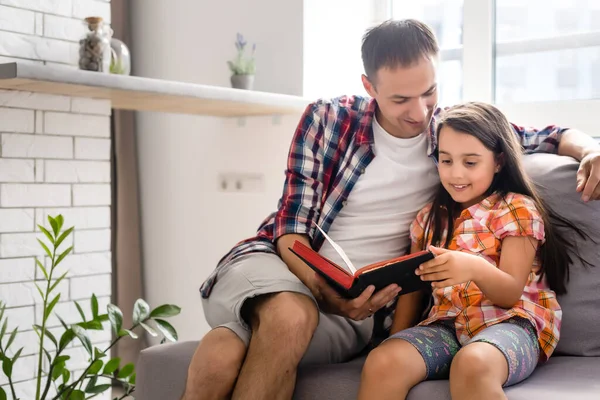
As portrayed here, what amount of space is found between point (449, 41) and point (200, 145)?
1098 millimetres

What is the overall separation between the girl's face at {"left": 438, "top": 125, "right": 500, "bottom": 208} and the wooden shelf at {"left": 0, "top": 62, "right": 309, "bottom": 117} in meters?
1.03

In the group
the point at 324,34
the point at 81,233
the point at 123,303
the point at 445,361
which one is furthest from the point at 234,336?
the point at 123,303

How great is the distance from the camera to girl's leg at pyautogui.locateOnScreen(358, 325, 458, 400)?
1541 millimetres

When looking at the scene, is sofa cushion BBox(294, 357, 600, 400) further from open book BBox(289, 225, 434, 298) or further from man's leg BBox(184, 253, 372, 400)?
open book BBox(289, 225, 434, 298)

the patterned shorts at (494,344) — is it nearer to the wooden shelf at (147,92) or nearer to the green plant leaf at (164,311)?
the green plant leaf at (164,311)

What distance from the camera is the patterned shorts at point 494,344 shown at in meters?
1.55

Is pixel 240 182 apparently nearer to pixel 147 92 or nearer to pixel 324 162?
pixel 147 92

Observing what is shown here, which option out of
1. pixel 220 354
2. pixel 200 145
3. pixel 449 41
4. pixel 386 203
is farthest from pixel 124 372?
pixel 449 41

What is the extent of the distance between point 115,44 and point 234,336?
4.47 feet

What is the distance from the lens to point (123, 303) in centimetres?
349

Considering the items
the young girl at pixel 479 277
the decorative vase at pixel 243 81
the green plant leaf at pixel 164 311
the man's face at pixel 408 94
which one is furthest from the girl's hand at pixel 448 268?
the decorative vase at pixel 243 81

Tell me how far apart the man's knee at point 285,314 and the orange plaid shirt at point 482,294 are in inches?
10.9

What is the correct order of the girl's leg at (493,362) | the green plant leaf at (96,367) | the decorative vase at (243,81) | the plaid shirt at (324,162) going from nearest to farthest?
the girl's leg at (493,362) < the plaid shirt at (324,162) < the green plant leaf at (96,367) < the decorative vase at (243,81)

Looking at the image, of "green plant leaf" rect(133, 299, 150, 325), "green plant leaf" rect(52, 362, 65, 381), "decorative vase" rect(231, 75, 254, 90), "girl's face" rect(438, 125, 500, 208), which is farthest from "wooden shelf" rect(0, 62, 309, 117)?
"girl's face" rect(438, 125, 500, 208)
